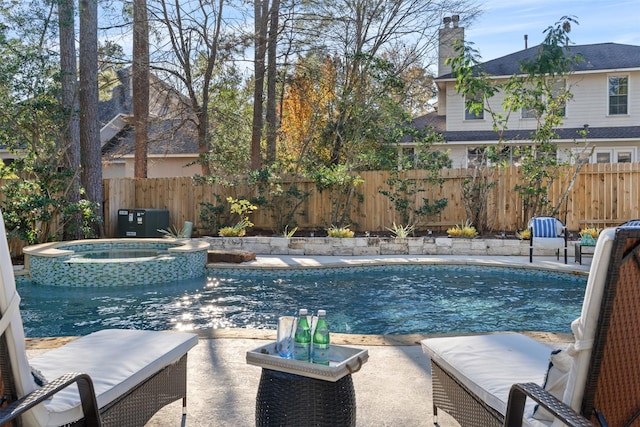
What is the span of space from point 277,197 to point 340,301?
6.30m

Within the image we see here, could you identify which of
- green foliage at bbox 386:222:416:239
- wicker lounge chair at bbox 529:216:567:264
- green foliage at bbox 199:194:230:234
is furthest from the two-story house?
green foliage at bbox 199:194:230:234

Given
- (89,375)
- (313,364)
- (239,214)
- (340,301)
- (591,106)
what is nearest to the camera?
(89,375)

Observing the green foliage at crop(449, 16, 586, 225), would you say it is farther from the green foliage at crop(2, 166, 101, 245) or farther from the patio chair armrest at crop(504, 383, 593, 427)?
the patio chair armrest at crop(504, 383, 593, 427)

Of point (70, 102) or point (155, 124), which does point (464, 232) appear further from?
point (155, 124)

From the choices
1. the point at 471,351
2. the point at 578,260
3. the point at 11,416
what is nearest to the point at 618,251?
the point at 471,351

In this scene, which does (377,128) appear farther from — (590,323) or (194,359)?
(590,323)

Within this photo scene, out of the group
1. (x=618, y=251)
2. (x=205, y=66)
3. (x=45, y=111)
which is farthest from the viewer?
(x=205, y=66)

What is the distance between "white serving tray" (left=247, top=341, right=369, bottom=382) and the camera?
2.08 meters

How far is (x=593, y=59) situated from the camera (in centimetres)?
1698

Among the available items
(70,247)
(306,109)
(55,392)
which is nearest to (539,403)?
(55,392)

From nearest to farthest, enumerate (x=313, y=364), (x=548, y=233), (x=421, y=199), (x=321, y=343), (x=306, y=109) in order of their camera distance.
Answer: (x=313, y=364)
(x=321, y=343)
(x=548, y=233)
(x=421, y=199)
(x=306, y=109)

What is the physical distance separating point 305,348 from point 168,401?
30.6 inches

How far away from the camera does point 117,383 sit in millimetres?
2066

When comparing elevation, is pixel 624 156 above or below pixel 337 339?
above
